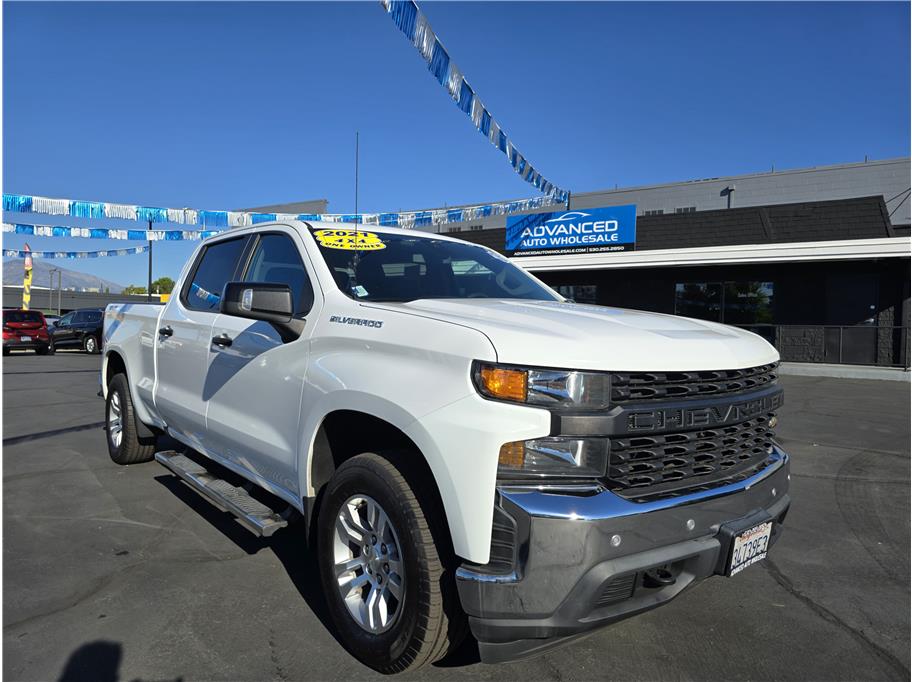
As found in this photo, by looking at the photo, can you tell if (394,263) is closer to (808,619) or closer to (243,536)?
(243,536)

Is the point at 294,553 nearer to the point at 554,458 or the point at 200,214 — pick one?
the point at 554,458

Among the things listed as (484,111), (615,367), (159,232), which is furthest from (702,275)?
(615,367)

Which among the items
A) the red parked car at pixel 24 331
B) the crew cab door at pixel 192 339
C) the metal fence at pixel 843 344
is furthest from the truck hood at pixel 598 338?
the red parked car at pixel 24 331

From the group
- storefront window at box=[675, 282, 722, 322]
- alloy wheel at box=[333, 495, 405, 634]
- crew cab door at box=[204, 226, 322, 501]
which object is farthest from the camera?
storefront window at box=[675, 282, 722, 322]

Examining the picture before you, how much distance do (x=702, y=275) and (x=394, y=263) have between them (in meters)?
17.8

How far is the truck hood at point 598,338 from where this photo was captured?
2213 millimetres

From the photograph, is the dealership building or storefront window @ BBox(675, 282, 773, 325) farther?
storefront window @ BBox(675, 282, 773, 325)

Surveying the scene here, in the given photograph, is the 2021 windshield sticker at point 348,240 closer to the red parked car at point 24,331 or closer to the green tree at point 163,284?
the red parked car at point 24,331

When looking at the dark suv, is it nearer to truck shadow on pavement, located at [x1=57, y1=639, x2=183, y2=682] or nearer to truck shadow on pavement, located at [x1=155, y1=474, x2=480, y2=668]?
truck shadow on pavement, located at [x1=155, y1=474, x2=480, y2=668]

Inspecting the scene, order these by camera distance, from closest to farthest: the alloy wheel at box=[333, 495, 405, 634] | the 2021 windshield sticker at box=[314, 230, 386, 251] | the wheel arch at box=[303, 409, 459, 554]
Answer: the wheel arch at box=[303, 409, 459, 554] → the alloy wheel at box=[333, 495, 405, 634] → the 2021 windshield sticker at box=[314, 230, 386, 251]

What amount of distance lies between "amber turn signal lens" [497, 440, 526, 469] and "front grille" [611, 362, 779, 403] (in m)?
0.39

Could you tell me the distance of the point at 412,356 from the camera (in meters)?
2.47

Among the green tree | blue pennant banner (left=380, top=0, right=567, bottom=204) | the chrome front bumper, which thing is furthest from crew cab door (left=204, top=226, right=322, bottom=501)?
the green tree

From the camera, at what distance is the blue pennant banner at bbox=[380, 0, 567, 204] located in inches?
268
